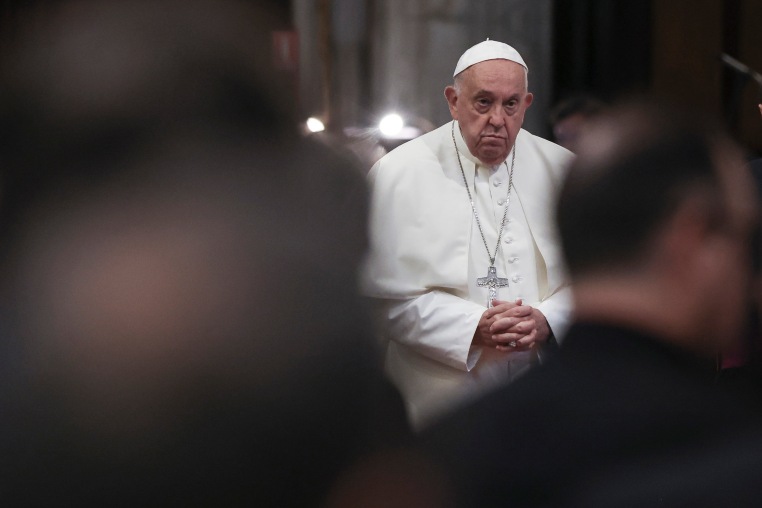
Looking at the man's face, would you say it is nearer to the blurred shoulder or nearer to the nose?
the nose

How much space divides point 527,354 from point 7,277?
296 centimetres

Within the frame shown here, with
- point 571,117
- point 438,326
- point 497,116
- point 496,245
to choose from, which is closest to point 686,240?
point 438,326

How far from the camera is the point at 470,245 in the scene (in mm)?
4348

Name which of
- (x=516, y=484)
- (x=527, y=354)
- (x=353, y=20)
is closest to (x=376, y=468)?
(x=516, y=484)

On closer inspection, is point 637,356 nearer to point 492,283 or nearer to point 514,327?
point 514,327

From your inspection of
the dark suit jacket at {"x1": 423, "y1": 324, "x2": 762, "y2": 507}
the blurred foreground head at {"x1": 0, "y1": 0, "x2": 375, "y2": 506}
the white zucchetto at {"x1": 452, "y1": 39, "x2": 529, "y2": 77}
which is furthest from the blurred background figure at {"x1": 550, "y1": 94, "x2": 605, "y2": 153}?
the blurred foreground head at {"x1": 0, "y1": 0, "x2": 375, "y2": 506}

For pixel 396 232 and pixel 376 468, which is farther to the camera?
pixel 396 232

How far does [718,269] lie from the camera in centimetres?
163

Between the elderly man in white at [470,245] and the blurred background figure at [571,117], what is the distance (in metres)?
1.17

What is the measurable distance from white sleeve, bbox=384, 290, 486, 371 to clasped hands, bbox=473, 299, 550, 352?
6cm

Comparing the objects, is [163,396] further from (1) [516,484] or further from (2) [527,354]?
(2) [527,354]

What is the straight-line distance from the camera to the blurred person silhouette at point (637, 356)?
4.92 feet

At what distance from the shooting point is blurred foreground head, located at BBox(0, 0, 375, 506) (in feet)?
3.85

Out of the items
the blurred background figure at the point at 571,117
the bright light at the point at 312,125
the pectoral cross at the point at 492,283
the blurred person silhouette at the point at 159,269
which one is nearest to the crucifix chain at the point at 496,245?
the pectoral cross at the point at 492,283
